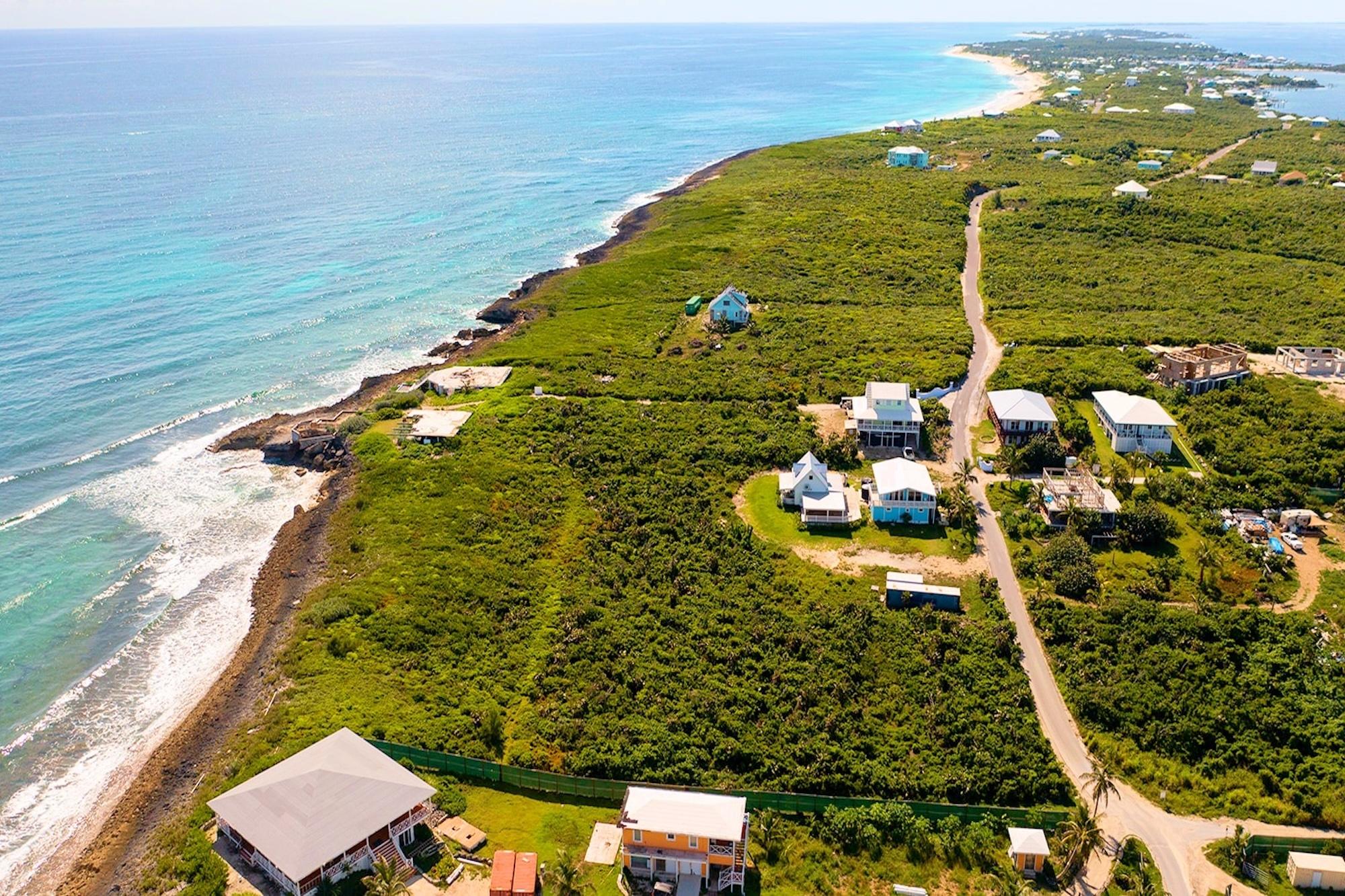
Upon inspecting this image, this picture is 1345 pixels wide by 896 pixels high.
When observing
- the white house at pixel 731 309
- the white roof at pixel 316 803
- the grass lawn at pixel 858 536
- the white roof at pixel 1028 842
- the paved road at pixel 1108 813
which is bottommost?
the paved road at pixel 1108 813

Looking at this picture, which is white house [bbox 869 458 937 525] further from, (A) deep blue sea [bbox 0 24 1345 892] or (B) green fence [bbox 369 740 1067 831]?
(A) deep blue sea [bbox 0 24 1345 892]

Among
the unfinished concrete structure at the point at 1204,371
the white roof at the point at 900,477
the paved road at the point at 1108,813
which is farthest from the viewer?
the unfinished concrete structure at the point at 1204,371

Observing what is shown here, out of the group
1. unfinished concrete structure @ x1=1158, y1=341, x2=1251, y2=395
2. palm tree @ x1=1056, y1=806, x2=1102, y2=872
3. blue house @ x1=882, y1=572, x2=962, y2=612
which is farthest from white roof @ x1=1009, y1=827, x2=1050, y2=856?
unfinished concrete structure @ x1=1158, y1=341, x2=1251, y2=395

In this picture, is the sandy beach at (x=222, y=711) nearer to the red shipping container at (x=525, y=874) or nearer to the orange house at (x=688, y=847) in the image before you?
the red shipping container at (x=525, y=874)

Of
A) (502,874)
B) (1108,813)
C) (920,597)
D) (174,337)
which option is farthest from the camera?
(174,337)

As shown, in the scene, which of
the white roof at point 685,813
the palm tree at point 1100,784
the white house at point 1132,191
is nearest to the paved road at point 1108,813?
the palm tree at point 1100,784

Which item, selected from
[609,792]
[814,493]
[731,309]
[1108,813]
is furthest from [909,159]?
[609,792]

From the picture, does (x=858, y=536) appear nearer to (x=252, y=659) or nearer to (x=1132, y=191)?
(x=252, y=659)
